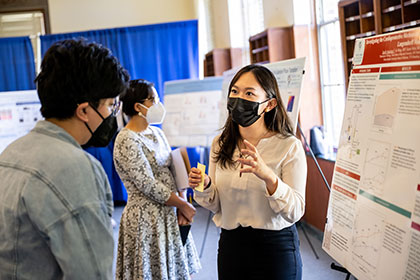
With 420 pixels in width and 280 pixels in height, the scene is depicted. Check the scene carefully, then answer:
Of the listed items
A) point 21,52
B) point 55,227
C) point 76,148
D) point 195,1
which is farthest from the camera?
point 195,1

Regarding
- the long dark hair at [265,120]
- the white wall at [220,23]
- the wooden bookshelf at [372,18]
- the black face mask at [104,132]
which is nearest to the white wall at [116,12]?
the white wall at [220,23]

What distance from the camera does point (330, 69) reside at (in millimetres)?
4312

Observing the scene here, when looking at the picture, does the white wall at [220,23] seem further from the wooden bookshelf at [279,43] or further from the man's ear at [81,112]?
the man's ear at [81,112]

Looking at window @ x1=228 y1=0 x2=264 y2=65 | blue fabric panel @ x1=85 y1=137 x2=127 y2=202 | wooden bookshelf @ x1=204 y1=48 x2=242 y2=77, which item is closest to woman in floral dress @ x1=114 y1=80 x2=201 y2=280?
window @ x1=228 y1=0 x2=264 y2=65

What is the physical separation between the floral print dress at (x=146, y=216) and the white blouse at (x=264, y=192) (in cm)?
68

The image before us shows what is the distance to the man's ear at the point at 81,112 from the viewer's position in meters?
1.18

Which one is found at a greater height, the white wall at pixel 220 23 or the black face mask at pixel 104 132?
the white wall at pixel 220 23

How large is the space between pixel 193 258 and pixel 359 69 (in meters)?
1.57

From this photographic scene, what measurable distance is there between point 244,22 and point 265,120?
13.8 feet

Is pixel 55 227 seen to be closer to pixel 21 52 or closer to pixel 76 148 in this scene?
pixel 76 148

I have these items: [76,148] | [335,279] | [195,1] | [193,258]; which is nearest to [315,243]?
[335,279]

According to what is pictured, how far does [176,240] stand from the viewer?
106 inches

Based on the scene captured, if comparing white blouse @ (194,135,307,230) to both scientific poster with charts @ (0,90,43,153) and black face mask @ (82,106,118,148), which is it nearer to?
black face mask @ (82,106,118,148)

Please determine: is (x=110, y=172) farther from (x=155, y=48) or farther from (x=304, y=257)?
(x=304, y=257)
